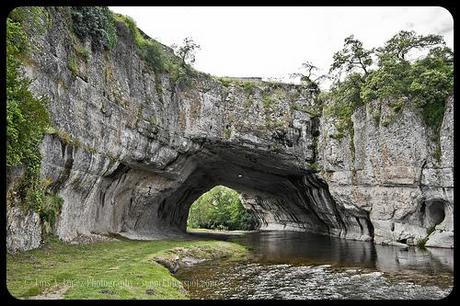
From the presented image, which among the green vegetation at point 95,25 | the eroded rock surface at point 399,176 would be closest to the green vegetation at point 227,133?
the eroded rock surface at point 399,176

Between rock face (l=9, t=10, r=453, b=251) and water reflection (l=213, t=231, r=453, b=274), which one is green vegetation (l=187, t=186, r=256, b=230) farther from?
water reflection (l=213, t=231, r=453, b=274)

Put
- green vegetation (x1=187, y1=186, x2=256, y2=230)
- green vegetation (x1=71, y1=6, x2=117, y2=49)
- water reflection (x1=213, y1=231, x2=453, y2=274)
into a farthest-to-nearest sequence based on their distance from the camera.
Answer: green vegetation (x1=187, y1=186, x2=256, y2=230) → green vegetation (x1=71, y1=6, x2=117, y2=49) → water reflection (x1=213, y1=231, x2=453, y2=274)

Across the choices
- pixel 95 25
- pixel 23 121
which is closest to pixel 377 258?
pixel 23 121

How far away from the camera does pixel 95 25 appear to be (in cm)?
2425

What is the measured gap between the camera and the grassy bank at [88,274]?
11.1 meters

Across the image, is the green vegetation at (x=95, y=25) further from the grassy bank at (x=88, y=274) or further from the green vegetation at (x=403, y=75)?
the green vegetation at (x=403, y=75)

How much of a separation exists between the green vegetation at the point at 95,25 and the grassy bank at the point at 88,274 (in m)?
13.0

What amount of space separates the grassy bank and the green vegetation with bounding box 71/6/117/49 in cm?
1298

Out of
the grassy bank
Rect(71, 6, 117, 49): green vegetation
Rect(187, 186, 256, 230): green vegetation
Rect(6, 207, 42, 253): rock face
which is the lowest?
Rect(187, 186, 256, 230): green vegetation

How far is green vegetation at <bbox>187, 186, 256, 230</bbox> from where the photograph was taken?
249 feet

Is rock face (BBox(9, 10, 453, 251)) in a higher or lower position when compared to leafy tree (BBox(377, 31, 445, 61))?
lower

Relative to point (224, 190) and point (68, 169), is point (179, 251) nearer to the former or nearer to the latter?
point (68, 169)

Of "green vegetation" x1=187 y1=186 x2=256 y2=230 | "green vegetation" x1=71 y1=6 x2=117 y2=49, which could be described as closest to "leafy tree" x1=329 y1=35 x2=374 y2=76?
"green vegetation" x1=71 y1=6 x2=117 y2=49

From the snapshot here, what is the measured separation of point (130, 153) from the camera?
29.0 m
